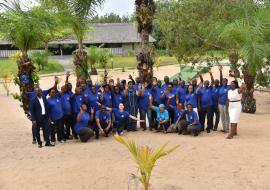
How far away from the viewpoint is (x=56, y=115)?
11547 millimetres

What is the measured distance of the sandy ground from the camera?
27.2ft

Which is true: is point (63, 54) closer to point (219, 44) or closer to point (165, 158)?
point (219, 44)

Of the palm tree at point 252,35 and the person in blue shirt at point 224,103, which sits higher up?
the palm tree at point 252,35

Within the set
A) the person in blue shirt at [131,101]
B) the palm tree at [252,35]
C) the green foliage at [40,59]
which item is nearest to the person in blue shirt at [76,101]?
the person in blue shirt at [131,101]

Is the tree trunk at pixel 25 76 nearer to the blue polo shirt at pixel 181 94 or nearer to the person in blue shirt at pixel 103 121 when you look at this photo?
the person in blue shirt at pixel 103 121

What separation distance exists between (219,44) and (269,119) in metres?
3.41

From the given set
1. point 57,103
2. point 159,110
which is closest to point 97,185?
point 57,103

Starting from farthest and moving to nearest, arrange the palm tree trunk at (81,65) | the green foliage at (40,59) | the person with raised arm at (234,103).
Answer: the green foliage at (40,59) → the palm tree trunk at (81,65) → the person with raised arm at (234,103)

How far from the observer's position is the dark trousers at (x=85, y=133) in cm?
1165

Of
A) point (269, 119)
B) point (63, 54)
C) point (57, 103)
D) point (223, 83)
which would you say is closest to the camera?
point (57, 103)

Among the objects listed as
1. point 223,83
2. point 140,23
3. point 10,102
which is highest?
point 140,23

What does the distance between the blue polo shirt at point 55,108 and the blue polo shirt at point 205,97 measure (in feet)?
Result: 12.1

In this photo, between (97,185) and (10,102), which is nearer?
(97,185)

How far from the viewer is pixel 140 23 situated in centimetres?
1461
